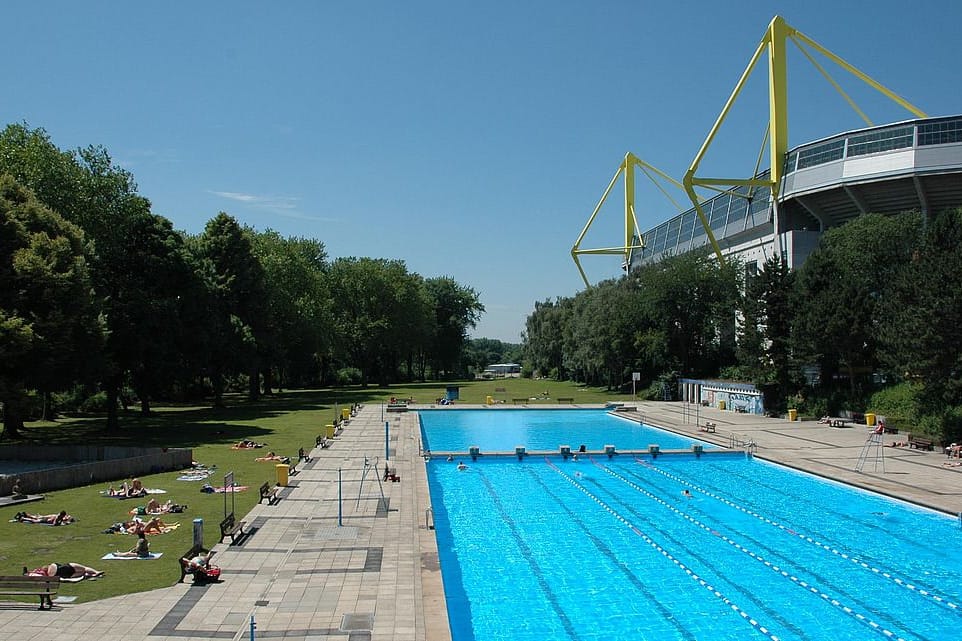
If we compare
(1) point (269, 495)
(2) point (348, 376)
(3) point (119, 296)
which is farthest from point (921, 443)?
(2) point (348, 376)

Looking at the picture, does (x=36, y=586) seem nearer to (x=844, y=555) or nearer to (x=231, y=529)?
(x=231, y=529)

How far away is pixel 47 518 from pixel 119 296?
21.3m

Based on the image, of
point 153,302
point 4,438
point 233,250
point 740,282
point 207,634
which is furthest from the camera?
point 740,282

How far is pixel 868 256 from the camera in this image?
124 feet

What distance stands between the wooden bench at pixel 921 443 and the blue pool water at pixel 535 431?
7.83 m

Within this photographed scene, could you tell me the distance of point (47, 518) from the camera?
54.5ft

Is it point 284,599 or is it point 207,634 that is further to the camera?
point 284,599

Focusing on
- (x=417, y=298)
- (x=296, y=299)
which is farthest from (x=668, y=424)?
(x=417, y=298)

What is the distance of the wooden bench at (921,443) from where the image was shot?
27.7 metres

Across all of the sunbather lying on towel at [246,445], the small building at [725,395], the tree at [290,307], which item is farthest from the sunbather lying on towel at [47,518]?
the small building at [725,395]

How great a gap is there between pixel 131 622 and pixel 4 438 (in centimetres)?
2745

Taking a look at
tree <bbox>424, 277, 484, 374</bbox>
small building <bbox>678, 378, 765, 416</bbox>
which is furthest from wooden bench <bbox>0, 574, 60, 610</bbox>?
tree <bbox>424, 277, 484, 374</bbox>

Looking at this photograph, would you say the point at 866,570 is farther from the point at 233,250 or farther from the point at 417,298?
the point at 417,298

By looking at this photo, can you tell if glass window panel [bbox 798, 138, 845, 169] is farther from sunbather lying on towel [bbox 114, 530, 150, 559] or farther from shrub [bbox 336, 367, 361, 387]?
shrub [bbox 336, 367, 361, 387]
